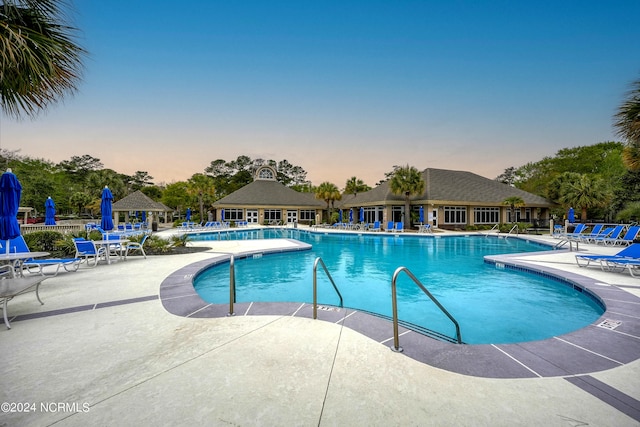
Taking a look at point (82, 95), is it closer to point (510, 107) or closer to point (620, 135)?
point (620, 135)

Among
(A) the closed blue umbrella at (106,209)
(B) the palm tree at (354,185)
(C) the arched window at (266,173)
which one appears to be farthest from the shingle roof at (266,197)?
(A) the closed blue umbrella at (106,209)

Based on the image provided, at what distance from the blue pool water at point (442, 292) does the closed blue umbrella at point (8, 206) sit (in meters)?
4.04

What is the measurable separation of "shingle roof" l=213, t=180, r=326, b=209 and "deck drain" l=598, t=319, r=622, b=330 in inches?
1403

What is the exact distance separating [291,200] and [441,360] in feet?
123

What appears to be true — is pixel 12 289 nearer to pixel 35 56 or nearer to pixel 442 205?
pixel 35 56

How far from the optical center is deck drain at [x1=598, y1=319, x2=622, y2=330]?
12.4 feet

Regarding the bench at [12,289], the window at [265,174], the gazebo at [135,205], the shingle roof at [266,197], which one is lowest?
the bench at [12,289]

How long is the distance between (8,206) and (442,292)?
1049cm

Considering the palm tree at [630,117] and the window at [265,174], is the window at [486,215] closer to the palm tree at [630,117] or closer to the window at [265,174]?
the palm tree at [630,117]

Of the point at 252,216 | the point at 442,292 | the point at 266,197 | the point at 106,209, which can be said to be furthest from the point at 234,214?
the point at 442,292

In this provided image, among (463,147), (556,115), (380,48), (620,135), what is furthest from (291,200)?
(620,135)

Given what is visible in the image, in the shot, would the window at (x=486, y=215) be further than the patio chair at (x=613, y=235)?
Yes

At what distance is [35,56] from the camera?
3.64m

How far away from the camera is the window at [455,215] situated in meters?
28.9
